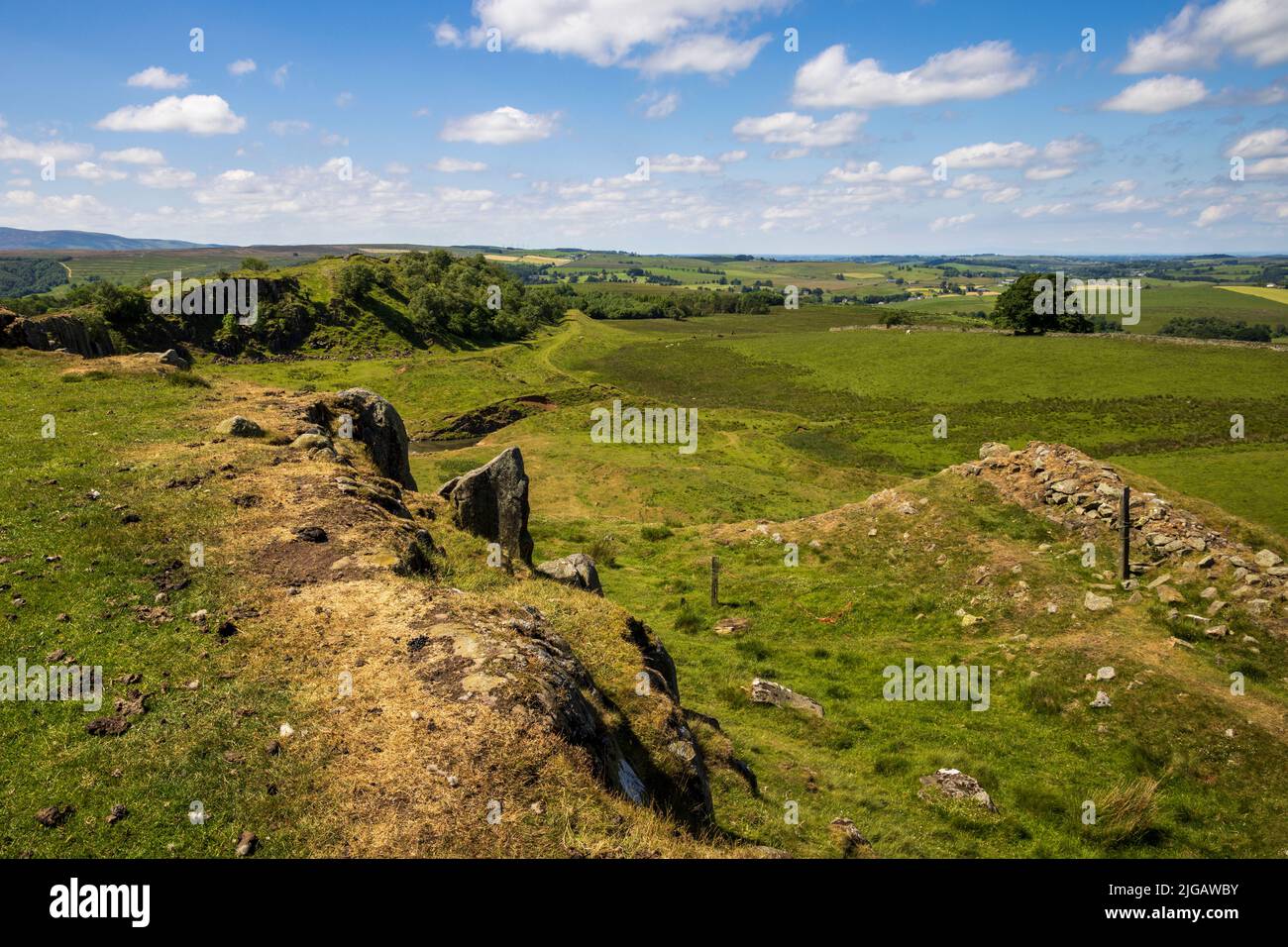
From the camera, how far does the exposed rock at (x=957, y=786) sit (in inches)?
720

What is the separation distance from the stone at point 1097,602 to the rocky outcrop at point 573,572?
19.9 metres

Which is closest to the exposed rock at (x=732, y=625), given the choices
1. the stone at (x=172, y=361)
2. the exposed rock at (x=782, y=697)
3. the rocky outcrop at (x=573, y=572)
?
the exposed rock at (x=782, y=697)

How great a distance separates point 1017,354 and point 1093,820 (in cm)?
11425

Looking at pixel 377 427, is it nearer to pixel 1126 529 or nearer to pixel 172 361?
pixel 172 361

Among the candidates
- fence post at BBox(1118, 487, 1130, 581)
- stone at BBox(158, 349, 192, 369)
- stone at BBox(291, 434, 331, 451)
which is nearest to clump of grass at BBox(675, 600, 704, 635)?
stone at BBox(291, 434, 331, 451)

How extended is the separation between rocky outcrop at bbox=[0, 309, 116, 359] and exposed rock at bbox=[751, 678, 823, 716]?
1672 inches

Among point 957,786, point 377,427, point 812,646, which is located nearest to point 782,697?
point 812,646

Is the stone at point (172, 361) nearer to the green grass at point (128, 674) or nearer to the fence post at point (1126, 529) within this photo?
the green grass at point (128, 674)

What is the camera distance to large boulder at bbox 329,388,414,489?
30.5 metres

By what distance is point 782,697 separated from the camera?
23.3 meters

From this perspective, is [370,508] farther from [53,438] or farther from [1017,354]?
[1017,354]

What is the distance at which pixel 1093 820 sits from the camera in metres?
17.6

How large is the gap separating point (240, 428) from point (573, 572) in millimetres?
13593
